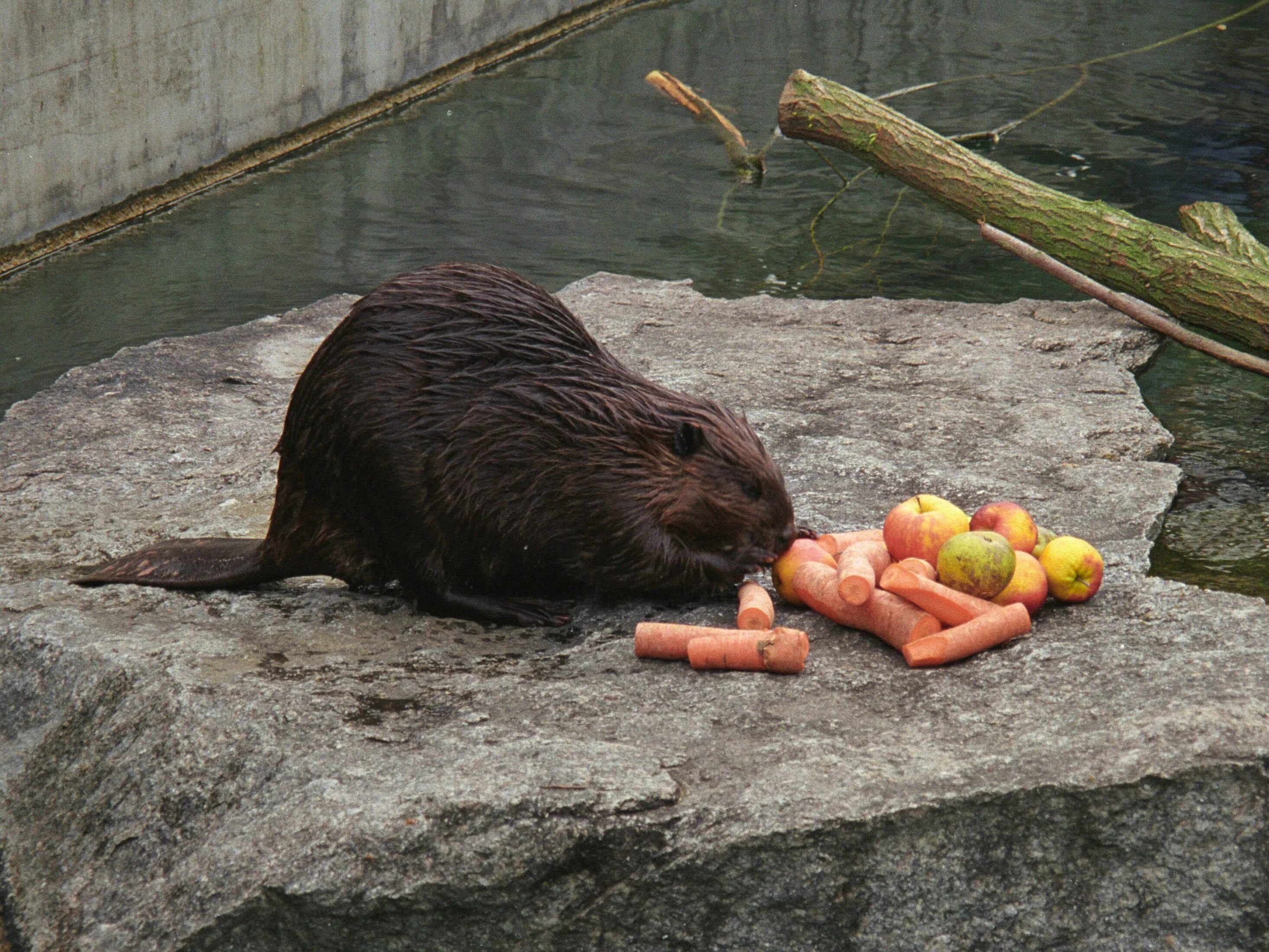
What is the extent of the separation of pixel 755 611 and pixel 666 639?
8.5 inches

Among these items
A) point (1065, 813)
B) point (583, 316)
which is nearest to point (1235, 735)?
point (1065, 813)

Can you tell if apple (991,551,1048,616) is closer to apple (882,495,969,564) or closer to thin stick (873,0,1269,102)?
apple (882,495,969,564)

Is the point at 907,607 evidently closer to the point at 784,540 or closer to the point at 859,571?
the point at 859,571

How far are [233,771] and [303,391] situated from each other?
1.10 m

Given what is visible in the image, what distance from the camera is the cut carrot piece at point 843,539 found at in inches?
130

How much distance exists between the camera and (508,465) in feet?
10.7

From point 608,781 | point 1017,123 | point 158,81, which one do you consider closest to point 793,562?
point 608,781

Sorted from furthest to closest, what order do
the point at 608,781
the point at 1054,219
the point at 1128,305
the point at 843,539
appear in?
the point at 1054,219 < the point at 1128,305 < the point at 843,539 < the point at 608,781

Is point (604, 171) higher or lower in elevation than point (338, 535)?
lower

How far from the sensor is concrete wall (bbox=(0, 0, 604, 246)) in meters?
7.06

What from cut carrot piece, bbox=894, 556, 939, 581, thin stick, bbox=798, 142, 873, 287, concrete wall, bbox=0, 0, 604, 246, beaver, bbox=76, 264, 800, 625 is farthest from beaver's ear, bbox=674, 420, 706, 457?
concrete wall, bbox=0, 0, 604, 246

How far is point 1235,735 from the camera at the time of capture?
A: 2328mm

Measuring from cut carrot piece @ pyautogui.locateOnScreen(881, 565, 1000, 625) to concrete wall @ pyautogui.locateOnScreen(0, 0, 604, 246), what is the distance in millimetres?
5643

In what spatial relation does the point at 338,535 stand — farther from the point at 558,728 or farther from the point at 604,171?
the point at 604,171
